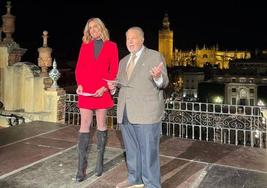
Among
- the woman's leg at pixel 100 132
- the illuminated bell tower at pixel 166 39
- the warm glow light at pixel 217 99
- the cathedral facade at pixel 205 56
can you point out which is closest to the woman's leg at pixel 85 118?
the woman's leg at pixel 100 132

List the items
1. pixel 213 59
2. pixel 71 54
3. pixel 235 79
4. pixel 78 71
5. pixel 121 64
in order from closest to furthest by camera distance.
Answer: pixel 121 64 → pixel 78 71 → pixel 71 54 → pixel 235 79 → pixel 213 59

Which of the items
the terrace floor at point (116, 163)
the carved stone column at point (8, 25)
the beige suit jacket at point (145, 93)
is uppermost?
the carved stone column at point (8, 25)

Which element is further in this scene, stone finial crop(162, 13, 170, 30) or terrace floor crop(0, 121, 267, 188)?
stone finial crop(162, 13, 170, 30)

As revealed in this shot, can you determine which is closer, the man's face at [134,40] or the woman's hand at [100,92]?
the man's face at [134,40]

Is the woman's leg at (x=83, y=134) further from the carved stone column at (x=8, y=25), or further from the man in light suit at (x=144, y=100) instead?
the carved stone column at (x=8, y=25)

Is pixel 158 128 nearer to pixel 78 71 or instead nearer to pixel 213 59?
pixel 78 71

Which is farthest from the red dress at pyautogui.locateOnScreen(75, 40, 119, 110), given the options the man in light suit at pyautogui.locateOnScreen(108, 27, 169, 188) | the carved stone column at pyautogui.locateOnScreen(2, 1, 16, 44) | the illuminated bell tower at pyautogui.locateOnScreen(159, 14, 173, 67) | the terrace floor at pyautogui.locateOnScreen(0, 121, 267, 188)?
the illuminated bell tower at pyautogui.locateOnScreen(159, 14, 173, 67)

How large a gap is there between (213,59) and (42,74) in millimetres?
110908

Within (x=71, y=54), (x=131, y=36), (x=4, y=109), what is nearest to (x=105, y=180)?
(x=131, y=36)

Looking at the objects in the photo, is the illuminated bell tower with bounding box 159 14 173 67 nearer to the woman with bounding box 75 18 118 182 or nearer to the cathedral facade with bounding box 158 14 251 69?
the cathedral facade with bounding box 158 14 251 69

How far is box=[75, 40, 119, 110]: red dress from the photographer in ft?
13.1

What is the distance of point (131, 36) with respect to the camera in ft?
11.6

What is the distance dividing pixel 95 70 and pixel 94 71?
0.02 m

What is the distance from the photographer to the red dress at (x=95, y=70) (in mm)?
3984
